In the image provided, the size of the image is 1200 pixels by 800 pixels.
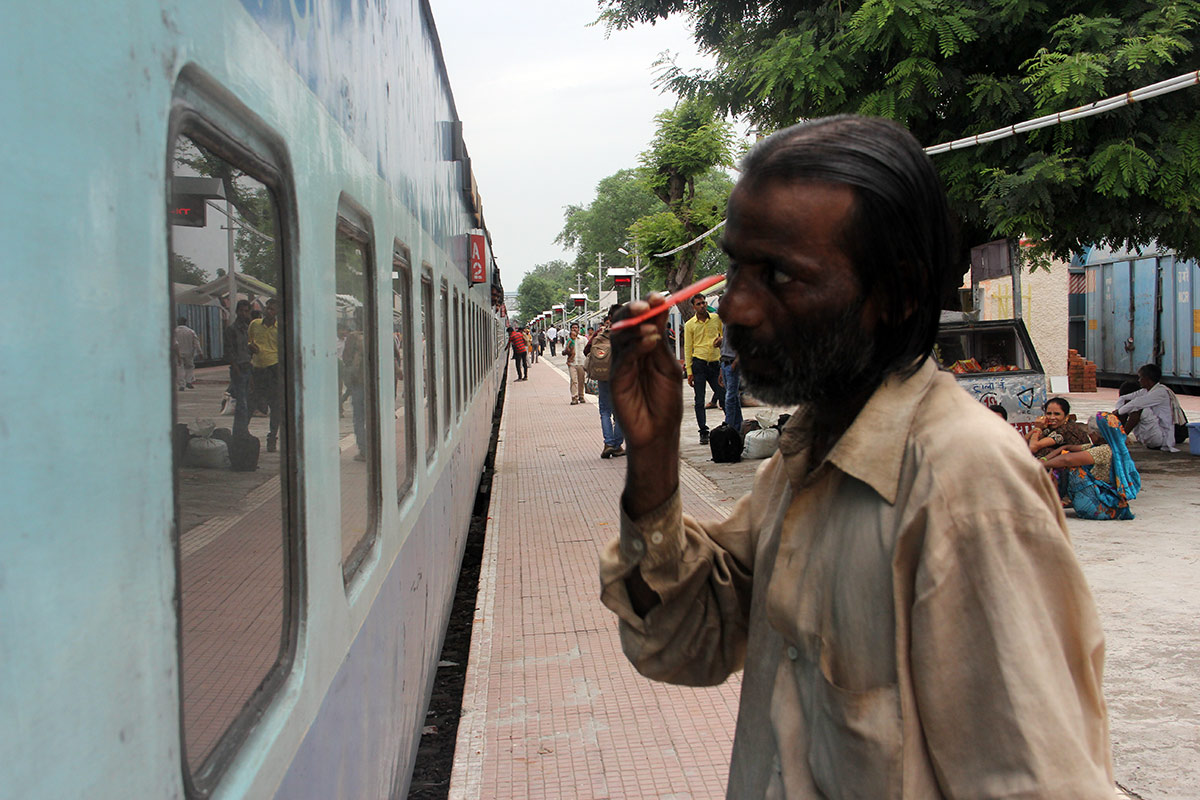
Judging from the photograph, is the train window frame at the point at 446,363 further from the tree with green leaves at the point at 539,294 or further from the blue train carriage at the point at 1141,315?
the tree with green leaves at the point at 539,294

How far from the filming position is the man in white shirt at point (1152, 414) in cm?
1129

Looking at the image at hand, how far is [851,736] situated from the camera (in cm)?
114

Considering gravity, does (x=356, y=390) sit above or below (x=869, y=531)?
above

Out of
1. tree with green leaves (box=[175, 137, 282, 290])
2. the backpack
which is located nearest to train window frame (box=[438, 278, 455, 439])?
the backpack

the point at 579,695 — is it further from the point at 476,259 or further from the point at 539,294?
the point at 539,294

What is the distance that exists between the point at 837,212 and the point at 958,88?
28.5ft

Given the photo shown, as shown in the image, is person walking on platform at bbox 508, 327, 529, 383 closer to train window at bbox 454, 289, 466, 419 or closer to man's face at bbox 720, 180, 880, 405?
train window at bbox 454, 289, 466, 419

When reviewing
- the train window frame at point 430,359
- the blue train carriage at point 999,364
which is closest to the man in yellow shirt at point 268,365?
the train window frame at point 430,359

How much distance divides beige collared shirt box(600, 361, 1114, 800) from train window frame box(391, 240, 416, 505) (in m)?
2.40

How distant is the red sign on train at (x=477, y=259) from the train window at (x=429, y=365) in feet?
13.1

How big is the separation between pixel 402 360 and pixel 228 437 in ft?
7.45

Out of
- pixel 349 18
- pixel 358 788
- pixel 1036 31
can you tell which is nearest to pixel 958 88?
pixel 1036 31

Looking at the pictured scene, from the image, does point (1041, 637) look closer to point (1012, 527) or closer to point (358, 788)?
point (1012, 527)

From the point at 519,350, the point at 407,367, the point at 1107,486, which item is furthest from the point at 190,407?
the point at 519,350
